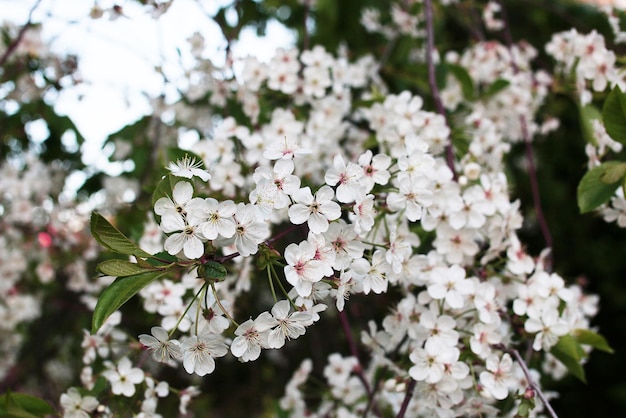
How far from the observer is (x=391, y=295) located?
9.46 feet

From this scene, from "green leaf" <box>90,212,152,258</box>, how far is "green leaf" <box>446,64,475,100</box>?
1.45m

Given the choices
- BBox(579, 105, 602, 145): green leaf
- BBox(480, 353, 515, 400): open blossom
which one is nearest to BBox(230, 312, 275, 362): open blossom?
BBox(480, 353, 515, 400): open blossom

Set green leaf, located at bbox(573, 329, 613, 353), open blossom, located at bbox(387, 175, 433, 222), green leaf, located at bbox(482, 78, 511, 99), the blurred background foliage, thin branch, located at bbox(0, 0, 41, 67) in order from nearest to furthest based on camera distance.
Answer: open blossom, located at bbox(387, 175, 433, 222), green leaf, located at bbox(573, 329, 613, 353), thin branch, located at bbox(0, 0, 41, 67), green leaf, located at bbox(482, 78, 511, 99), the blurred background foliage

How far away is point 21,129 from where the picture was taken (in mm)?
2691

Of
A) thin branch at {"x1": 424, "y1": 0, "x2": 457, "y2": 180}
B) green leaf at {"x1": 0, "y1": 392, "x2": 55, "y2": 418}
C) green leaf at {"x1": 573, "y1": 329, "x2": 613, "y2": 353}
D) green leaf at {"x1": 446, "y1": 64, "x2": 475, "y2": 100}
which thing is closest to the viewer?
green leaf at {"x1": 0, "y1": 392, "x2": 55, "y2": 418}

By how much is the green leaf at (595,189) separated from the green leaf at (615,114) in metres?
0.09

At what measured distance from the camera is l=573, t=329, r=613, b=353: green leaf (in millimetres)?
1482

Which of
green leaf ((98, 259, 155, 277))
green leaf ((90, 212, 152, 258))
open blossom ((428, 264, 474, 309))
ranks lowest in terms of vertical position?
open blossom ((428, 264, 474, 309))

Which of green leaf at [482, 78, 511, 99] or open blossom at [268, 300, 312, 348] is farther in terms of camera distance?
green leaf at [482, 78, 511, 99]

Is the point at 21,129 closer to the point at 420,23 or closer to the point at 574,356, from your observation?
the point at 420,23

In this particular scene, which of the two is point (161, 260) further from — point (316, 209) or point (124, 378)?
point (124, 378)

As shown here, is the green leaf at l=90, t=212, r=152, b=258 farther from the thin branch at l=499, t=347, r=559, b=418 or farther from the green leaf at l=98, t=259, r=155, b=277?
the thin branch at l=499, t=347, r=559, b=418

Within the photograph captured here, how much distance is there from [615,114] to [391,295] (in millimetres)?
1710

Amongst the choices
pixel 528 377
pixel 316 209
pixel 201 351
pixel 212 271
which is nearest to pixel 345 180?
pixel 316 209
